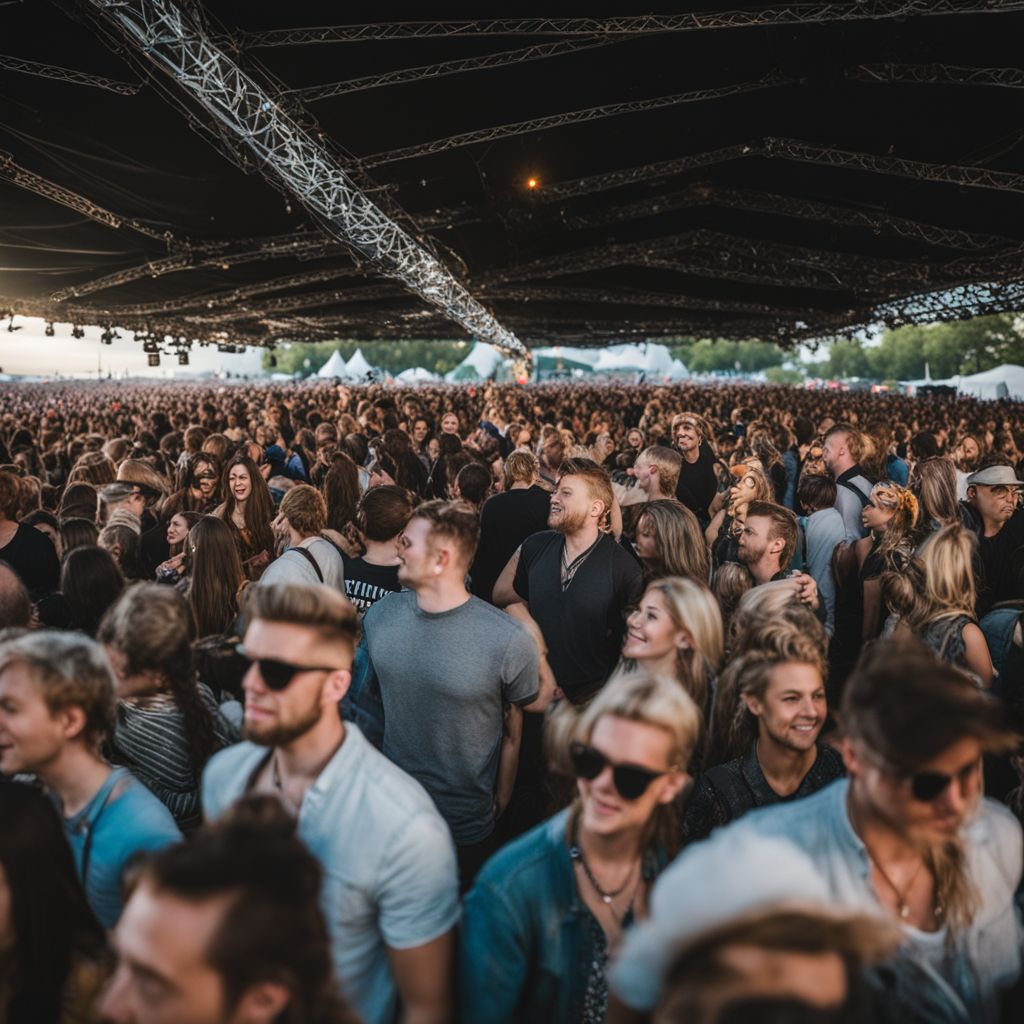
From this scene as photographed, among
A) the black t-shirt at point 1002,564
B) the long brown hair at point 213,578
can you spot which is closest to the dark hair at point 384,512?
Result: the long brown hair at point 213,578

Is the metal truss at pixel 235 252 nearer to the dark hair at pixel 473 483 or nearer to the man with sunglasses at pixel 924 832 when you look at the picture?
the dark hair at pixel 473 483

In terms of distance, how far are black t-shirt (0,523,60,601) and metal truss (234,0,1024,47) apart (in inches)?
167

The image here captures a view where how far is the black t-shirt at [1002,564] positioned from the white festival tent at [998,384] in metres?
33.4

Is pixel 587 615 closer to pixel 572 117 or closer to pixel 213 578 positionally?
pixel 213 578

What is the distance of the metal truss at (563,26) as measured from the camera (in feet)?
19.0

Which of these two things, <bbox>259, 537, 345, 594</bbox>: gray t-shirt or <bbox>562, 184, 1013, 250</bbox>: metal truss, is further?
<bbox>562, 184, 1013, 250</bbox>: metal truss

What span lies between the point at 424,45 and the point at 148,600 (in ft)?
18.8

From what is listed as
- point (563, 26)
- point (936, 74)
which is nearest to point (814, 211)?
point (936, 74)

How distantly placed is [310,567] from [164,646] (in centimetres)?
134

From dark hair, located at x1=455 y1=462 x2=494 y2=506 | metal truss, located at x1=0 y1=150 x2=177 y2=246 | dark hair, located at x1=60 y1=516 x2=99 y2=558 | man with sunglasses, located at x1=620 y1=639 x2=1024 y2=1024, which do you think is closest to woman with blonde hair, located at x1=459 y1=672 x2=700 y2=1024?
man with sunglasses, located at x1=620 y1=639 x2=1024 y2=1024

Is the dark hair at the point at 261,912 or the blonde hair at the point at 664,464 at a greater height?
the blonde hair at the point at 664,464

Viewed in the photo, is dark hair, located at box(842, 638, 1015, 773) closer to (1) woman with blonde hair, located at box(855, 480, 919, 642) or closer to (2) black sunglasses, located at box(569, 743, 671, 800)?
(2) black sunglasses, located at box(569, 743, 671, 800)

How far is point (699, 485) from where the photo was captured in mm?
6535

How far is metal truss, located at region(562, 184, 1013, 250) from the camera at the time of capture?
11.4 meters
